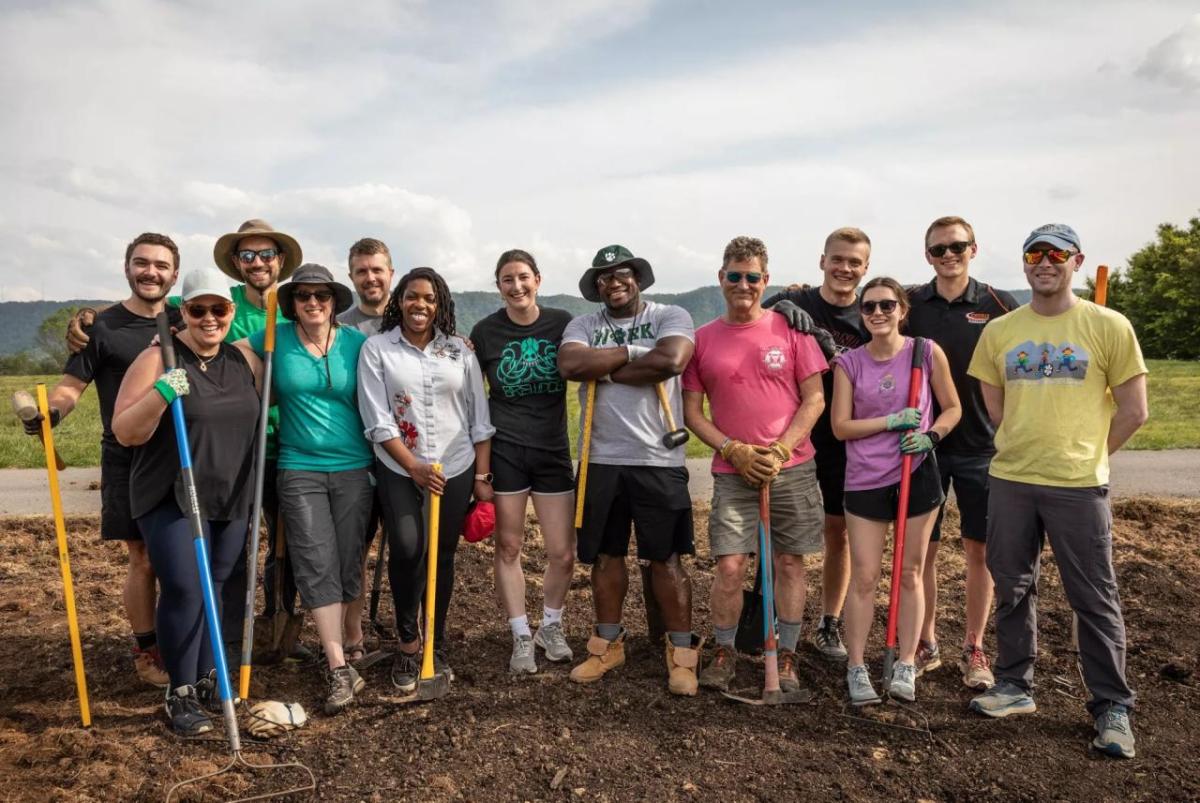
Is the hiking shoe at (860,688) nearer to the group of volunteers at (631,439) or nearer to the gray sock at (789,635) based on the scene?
the group of volunteers at (631,439)

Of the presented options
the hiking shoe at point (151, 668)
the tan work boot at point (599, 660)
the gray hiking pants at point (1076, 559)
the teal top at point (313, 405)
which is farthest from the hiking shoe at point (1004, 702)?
the hiking shoe at point (151, 668)

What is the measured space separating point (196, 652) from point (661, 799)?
2481 mm

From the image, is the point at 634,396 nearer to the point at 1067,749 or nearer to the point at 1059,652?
the point at 1067,749

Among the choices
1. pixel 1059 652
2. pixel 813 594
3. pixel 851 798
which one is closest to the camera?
pixel 851 798

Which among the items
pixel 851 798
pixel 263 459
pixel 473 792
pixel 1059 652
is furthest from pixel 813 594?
pixel 263 459

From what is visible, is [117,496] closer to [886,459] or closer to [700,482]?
[886,459]

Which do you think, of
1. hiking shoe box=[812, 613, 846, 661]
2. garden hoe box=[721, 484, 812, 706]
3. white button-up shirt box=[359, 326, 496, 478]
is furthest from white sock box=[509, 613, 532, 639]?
hiking shoe box=[812, 613, 846, 661]

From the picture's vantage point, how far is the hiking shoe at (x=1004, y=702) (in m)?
4.42

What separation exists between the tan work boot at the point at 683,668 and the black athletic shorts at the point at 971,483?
155cm

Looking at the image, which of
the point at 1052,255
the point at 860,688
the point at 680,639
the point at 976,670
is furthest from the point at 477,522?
the point at 1052,255

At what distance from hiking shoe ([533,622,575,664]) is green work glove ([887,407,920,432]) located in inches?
91.7

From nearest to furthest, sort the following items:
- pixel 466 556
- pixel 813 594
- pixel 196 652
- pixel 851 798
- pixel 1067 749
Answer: pixel 851 798
pixel 1067 749
pixel 196 652
pixel 813 594
pixel 466 556

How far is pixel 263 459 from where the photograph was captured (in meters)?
4.52

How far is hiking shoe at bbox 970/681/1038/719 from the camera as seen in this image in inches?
174
